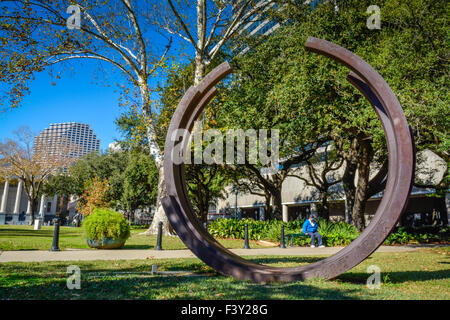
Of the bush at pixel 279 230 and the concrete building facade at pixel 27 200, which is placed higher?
the concrete building facade at pixel 27 200

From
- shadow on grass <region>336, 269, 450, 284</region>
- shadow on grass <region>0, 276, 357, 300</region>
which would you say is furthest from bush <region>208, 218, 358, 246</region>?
shadow on grass <region>0, 276, 357, 300</region>

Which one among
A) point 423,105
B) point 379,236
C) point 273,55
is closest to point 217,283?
point 379,236

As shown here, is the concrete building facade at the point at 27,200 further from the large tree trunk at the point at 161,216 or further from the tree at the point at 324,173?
the tree at the point at 324,173

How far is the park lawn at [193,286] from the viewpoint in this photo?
4613 millimetres

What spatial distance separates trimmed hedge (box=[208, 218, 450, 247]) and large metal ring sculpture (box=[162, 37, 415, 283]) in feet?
33.2

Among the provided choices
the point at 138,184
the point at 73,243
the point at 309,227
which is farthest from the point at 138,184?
the point at 309,227

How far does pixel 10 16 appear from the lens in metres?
14.3

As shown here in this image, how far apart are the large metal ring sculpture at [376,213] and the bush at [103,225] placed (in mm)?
6409

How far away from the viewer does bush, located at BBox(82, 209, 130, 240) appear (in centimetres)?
1169

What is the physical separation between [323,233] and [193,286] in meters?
11.6

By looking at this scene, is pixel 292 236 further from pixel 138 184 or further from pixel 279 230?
pixel 138 184

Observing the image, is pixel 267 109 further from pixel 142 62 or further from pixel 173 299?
pixel 173 299

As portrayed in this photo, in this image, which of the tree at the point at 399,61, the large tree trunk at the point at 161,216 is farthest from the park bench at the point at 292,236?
the large tree trunk at the point at 161,216
